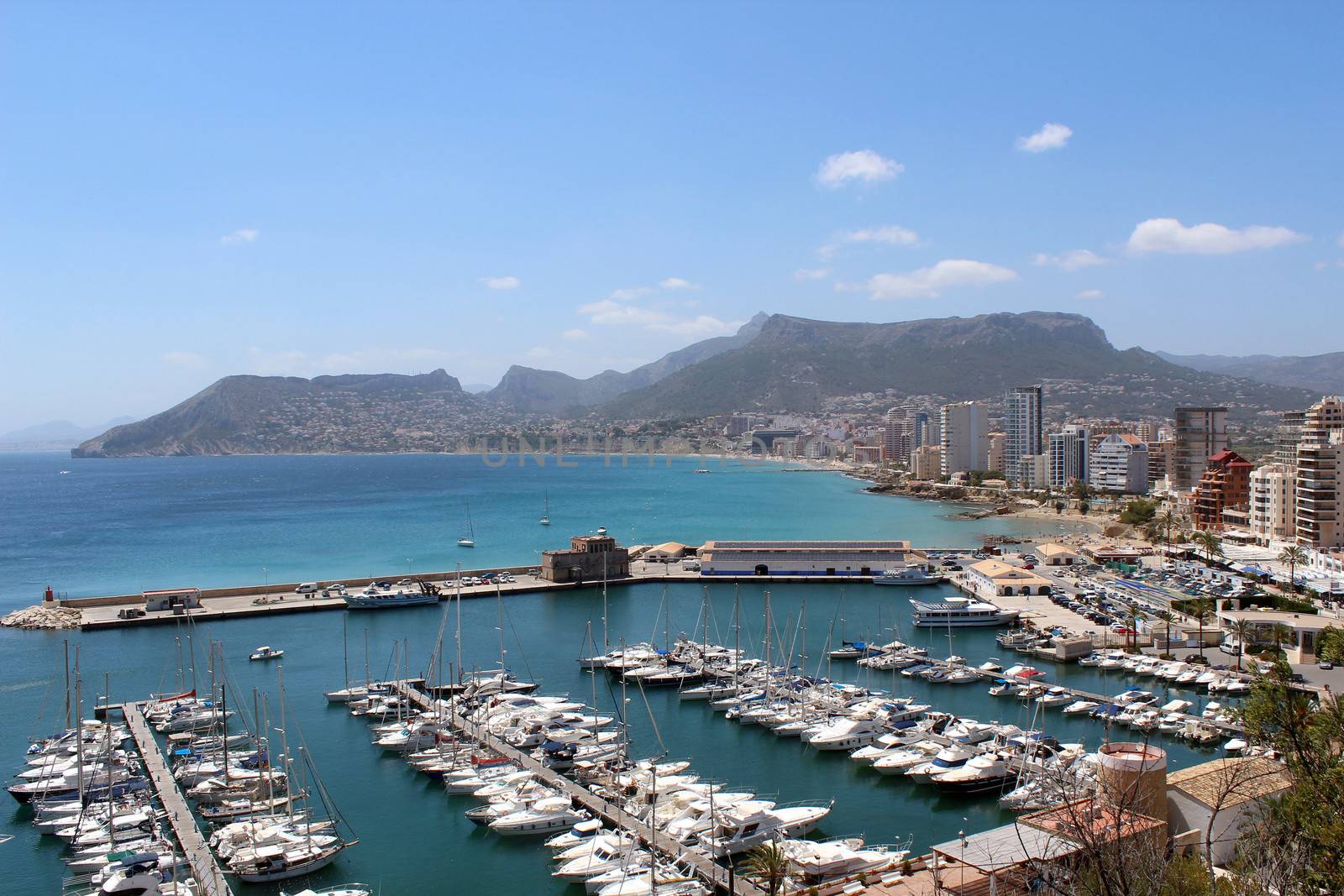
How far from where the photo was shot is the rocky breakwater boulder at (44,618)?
29969 mm

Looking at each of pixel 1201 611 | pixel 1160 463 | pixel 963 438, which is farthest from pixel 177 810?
pixel 963 438

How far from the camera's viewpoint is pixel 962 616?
28.7 m

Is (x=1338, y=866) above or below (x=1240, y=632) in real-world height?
above

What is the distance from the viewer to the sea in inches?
571

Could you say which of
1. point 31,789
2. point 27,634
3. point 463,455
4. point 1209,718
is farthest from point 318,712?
point 463,455

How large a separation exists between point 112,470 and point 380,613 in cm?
12582

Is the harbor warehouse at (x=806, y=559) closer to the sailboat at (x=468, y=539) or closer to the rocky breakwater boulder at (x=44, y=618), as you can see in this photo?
the sailboat at (x=468, y=539)

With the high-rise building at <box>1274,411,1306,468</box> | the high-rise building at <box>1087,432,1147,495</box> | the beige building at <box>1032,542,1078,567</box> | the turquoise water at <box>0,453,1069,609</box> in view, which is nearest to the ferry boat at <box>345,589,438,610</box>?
the turquoise water at <box>0,453,1069,609</box>

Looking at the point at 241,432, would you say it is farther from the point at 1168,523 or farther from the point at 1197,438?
the point at 1168,523

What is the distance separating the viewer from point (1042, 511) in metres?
66.4

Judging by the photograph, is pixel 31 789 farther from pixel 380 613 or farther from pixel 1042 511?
pixel 1042 511

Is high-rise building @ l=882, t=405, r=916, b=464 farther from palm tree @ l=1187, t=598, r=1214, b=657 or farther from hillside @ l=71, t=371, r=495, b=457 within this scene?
palm tree @ l=1187, t=598, r=1214, b=657

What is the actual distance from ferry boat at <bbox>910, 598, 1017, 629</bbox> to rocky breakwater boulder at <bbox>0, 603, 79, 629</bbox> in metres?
25.9

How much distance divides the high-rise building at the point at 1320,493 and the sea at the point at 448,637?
13113 millimetres
